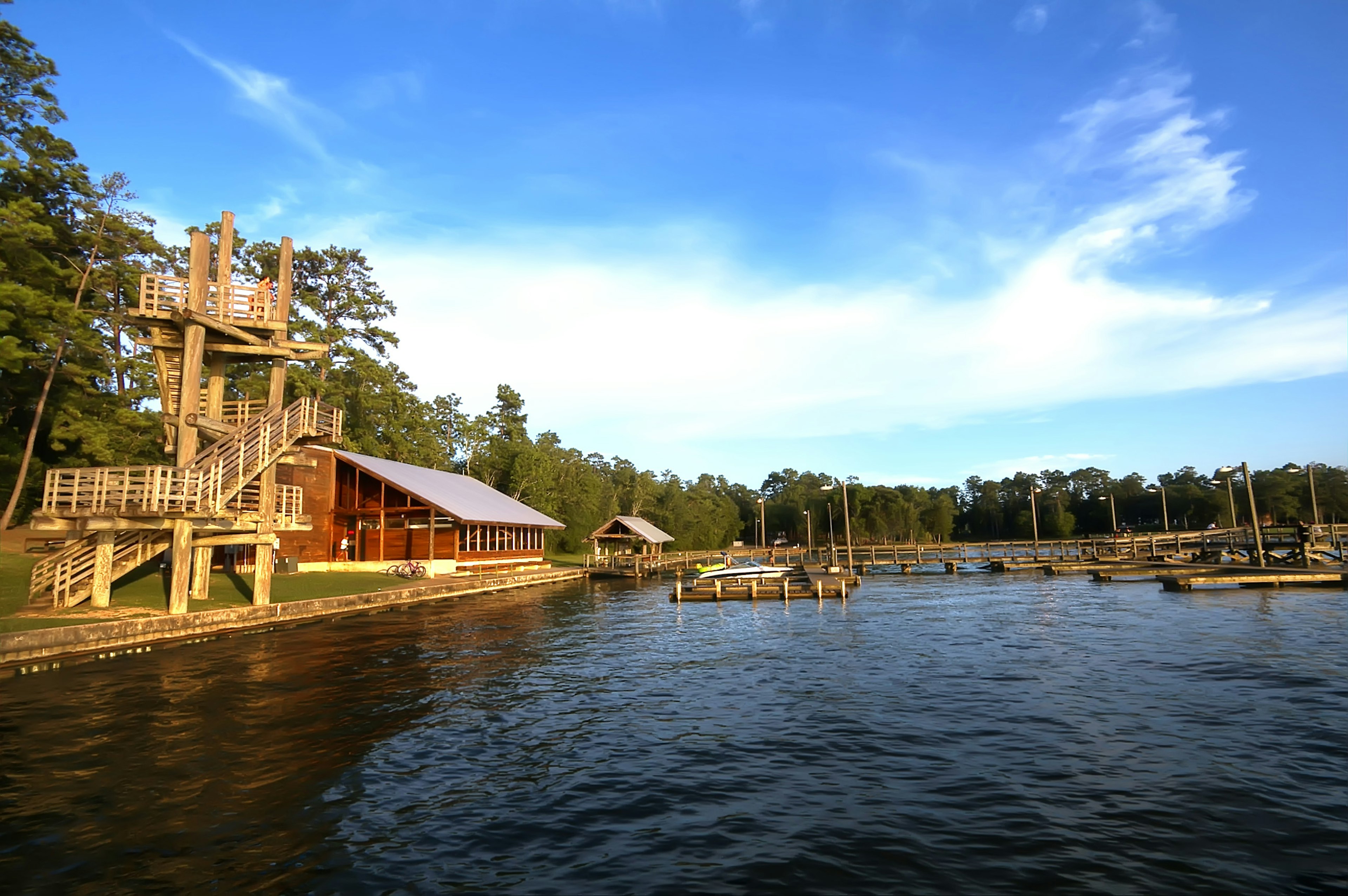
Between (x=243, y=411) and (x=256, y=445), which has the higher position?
(x=243, y=411)

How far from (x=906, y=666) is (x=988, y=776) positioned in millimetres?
8358

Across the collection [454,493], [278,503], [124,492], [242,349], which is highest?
[242,349]

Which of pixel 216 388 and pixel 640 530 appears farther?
pixel 640 530

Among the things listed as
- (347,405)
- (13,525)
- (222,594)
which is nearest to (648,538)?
(347,405)

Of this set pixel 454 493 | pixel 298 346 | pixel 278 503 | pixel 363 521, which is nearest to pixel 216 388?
pixel 298 346

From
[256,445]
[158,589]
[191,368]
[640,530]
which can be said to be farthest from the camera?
[640,530]

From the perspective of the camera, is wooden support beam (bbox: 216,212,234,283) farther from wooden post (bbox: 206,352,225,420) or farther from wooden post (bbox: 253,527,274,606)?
wooden post (bbox: 253,527,274,606)

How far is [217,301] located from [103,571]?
991 centimetres

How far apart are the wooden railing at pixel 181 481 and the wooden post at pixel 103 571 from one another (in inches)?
41.7

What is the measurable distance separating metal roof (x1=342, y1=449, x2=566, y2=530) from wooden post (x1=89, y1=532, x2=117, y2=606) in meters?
18.2

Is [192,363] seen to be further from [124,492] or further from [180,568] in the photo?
[180,568]

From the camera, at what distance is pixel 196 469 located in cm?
2291

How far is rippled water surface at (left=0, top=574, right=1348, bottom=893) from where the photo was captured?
759cm

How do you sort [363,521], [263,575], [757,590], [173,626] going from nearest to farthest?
[173,626]
[263,575]
[757,590]
[363,521]
